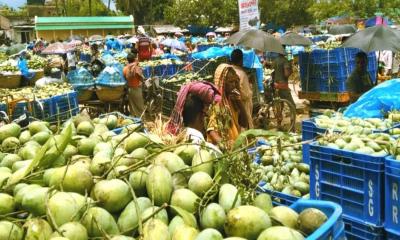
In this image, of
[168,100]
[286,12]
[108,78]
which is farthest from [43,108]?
[286,12]

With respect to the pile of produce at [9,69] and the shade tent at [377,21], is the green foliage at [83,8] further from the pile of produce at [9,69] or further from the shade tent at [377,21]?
the pile of produce at [9,69]

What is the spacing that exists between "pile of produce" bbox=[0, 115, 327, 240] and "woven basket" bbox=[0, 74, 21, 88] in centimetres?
1011

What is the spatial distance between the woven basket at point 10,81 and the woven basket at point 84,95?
3.03 metres

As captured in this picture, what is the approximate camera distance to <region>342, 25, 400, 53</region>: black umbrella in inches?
299

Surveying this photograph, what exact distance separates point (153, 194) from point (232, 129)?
394 cm

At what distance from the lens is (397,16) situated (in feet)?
78.5

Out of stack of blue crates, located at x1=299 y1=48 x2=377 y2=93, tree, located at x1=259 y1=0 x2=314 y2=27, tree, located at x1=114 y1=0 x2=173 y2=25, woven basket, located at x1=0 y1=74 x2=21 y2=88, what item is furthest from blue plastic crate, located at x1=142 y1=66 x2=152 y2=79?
tree, located at x1=114 y1=0 x2=173 y2=25

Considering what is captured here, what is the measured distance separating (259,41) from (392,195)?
22.3ft

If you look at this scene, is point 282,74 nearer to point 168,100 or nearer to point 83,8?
point 168,100

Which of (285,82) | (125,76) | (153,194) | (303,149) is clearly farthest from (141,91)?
(153,194)

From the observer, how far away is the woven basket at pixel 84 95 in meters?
9.94

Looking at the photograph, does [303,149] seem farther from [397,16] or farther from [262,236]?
[397,16]

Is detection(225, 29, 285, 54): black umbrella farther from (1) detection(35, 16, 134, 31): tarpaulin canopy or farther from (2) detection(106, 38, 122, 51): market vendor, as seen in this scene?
(1) detection(35, 16, 134, 31): tarpaulin canopy

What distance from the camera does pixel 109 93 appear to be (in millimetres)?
9977
